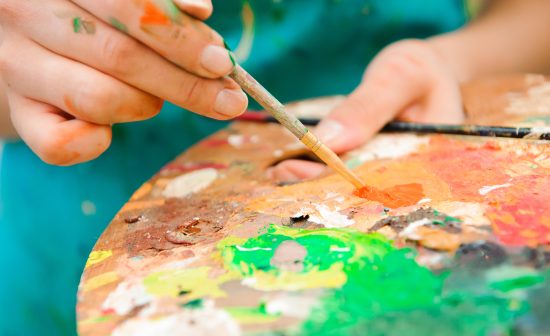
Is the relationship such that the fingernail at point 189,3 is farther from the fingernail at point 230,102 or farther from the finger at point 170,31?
the fingernail at point 230,102

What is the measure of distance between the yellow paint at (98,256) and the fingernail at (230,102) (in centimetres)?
21

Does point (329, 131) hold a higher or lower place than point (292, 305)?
higher

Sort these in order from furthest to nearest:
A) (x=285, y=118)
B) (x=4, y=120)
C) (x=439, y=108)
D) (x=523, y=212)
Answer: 1. (x=4, y=120)
2. (x=439, y=108)
3. (x=285, y=118)
4. (x=523, y=212)

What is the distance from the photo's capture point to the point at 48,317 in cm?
114

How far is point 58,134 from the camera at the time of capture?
68 centimetres

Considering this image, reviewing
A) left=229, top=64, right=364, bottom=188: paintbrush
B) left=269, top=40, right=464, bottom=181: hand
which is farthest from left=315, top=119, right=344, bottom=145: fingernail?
left=229, top=64, right=364, bottom=188: paintbrush

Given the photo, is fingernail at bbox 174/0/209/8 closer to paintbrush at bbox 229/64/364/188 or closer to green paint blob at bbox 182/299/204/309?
paintbrush at bbox 229/64/364/188

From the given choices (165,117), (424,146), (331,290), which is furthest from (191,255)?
(165,117)

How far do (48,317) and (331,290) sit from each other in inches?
33.0

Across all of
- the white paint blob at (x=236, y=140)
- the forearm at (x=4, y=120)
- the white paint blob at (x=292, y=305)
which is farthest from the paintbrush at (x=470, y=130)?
the forearm at (x=4, y=120)

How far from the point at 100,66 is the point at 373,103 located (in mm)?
429

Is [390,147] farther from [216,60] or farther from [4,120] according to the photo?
[4,120]

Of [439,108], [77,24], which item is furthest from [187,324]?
[439,108]

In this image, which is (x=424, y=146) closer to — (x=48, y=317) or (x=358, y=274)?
(x=358, y=274)
